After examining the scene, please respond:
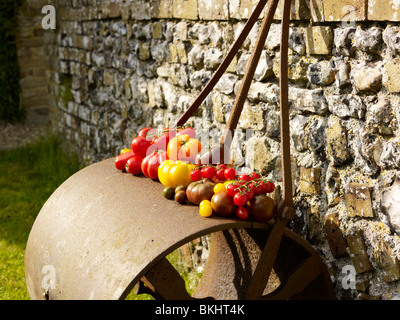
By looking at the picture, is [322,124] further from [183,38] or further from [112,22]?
[112,22]

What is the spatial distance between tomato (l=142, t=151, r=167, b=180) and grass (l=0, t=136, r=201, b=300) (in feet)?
3.58

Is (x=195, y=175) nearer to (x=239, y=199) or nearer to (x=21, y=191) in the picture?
(x=239, y=199)

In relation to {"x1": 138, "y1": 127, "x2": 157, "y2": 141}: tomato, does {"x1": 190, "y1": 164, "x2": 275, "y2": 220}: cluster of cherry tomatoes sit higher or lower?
lower

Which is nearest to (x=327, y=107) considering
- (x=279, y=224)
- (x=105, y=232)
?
(x=279, y=224)

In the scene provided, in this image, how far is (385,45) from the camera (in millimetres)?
1988

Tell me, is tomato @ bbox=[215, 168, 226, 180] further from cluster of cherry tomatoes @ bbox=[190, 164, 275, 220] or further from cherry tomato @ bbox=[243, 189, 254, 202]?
→ cherry tomato @ bbox=[243, 189, 254, 202]

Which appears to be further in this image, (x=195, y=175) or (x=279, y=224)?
(x=195, y=175)

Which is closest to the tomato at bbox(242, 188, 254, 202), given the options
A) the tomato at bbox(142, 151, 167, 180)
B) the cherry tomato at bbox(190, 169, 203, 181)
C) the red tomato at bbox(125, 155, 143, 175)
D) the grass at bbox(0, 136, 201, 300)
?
the cherry tomato at bbox(190, 169, 203, 181)

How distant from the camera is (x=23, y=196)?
5246mm

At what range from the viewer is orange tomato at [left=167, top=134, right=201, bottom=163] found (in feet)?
7.71

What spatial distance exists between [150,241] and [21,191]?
379 centimetres

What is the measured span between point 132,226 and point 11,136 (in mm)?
6077

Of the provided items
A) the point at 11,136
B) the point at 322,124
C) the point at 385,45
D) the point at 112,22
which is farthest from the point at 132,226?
the point at 11,136

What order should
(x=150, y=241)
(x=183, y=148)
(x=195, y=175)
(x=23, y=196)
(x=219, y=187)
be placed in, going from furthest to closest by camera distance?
(x=23, y=196) → (x=183, y=148) → (x=195, y=175) → (x=219, y=187) → (x=150, y=241)
